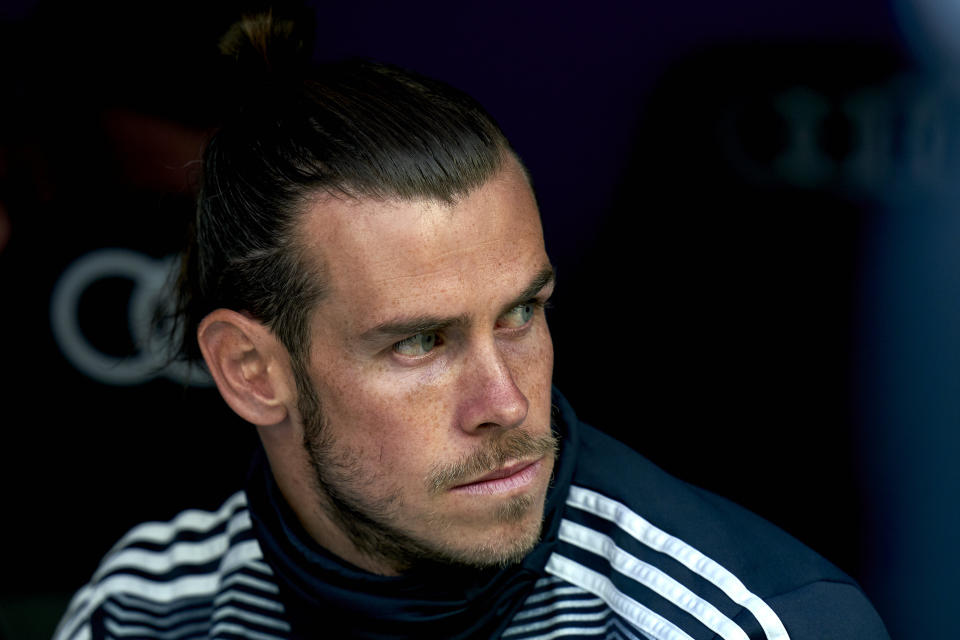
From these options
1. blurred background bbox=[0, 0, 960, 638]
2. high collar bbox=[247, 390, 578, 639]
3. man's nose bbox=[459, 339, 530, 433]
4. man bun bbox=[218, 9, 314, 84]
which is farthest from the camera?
blurred background bbox=[0, 0, 960, 638]

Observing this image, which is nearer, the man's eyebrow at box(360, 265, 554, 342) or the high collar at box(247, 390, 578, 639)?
the man's eyebrow at box(360, 265, 554, 342)

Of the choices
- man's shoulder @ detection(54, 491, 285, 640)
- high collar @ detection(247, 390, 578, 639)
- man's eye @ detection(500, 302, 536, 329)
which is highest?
man's eye @ detection(500, 302, 536, 329)

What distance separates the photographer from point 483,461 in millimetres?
1215

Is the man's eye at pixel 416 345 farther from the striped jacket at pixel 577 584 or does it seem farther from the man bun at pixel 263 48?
the man bun at pixel 263 48

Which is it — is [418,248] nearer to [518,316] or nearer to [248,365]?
[518,316]

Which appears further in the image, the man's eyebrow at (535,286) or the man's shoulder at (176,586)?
the man's shoulder at (176,586)

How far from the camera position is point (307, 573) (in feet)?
4.46

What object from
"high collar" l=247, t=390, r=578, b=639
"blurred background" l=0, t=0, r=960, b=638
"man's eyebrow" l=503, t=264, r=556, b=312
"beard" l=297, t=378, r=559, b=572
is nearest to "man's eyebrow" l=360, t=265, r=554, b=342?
"man's eyebrow" l=503, t=264, r=556, b=312

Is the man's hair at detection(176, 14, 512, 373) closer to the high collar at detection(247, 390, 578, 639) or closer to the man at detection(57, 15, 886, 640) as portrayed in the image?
the man at detection(57, 15, 886, 640)

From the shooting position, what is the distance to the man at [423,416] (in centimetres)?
121

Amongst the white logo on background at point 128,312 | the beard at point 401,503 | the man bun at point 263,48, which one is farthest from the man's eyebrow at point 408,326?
the white logo on background at point 128,312

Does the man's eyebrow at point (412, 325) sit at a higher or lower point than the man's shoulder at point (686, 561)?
higher

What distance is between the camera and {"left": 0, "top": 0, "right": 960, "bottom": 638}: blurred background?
5.62 feet

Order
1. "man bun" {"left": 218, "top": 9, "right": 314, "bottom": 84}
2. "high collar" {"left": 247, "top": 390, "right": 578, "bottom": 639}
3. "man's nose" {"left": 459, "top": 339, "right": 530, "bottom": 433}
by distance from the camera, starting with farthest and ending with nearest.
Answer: "man bun" {"left": 218, "top": 9, "right": 314, "bottom": 84}, "high collar" {"left": 247, "top": 390, "right": 578, "bottom": 639}, "man's nose" {"left": 459, "top": 339, "right": 530, "bottom": 433}
